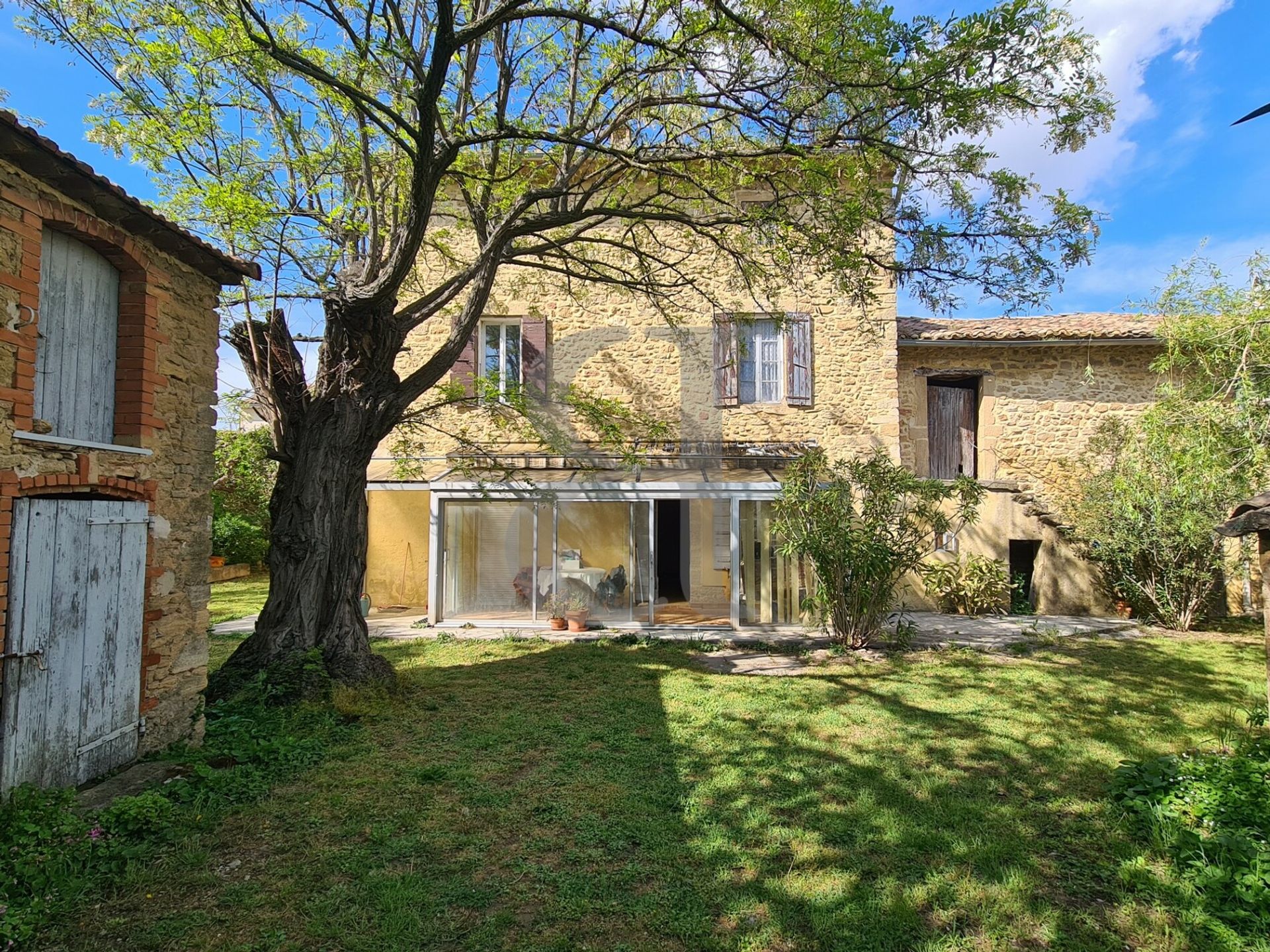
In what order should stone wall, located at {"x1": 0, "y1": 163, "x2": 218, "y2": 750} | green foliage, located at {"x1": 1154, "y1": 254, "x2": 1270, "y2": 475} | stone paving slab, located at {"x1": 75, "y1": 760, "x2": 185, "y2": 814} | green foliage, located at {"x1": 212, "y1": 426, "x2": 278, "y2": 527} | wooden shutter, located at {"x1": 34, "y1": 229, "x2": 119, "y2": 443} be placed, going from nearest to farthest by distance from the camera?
stone wall, located at {"x1": 0, "y1": 163, "x2": 218, "y2": 750} → stone paving slab, located at {"x1": 75, "y1": 760, "x2": 185, "y2": 814} → wooden shutter, located at {"x1": 34, "y1": 229, "x2": 119, "y2": 443} → green foliage, located at {"x1": 1154, "y1": 254, "x2": 1270, "y2": 475} → green foliage, located at {"x1": 212, "y1": 426, "x2": 278, "y2": 527}

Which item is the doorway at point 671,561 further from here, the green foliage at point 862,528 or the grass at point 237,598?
the grass at point 237,598

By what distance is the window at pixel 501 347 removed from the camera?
39.2 ft

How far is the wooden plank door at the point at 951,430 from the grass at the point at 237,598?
39.2 ft

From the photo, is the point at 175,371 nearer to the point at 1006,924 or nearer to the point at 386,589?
the point at 1006,924

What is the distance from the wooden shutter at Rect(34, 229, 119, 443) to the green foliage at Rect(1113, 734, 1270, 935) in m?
6.71

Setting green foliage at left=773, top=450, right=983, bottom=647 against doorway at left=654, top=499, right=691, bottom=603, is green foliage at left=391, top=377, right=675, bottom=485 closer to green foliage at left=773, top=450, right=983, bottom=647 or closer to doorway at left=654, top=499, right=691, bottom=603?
doorway at left=654, top=499, right=691, bottom=603

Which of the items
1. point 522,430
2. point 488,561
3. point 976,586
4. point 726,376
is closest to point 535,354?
point 522,430

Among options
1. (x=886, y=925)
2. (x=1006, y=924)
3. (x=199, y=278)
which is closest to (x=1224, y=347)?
(x=1006, y=924)

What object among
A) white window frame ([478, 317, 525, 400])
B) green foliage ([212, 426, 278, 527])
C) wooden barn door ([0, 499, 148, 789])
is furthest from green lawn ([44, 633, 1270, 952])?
green foliage ([212, 426, 278, 527])

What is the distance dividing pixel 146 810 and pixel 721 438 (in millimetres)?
9455

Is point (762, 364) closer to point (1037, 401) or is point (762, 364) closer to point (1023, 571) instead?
point (1037, 401)

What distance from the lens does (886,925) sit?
284 cm

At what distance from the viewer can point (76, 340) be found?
4.01 meters

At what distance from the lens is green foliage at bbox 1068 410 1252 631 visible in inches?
370
